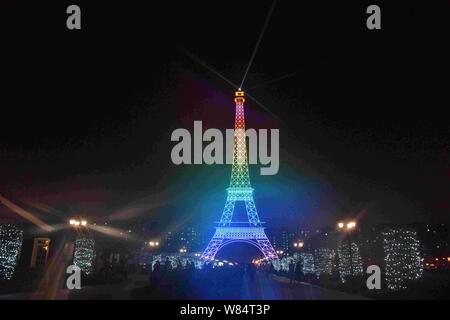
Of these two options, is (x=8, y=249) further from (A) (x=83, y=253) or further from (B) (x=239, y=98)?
(B) (x=239, y=98)

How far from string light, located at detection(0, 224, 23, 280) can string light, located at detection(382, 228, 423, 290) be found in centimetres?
1409

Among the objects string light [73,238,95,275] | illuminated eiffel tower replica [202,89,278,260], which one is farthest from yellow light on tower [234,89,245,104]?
string light [73,238,95,275]

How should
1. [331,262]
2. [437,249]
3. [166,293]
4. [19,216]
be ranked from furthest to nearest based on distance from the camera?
[437,249]
[331,262]
[19,216]
[166,293]

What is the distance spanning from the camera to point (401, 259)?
1561 cm

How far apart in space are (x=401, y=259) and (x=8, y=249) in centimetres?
1475

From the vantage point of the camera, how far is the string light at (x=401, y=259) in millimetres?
15422

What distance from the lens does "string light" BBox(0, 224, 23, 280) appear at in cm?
1664

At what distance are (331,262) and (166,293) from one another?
42.5 feet

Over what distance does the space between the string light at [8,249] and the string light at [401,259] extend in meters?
14.1

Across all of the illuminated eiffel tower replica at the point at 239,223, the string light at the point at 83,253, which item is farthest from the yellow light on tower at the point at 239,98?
the string light at the point at 83,253

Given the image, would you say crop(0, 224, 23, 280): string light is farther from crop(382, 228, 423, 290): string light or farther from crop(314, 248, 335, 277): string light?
crop(314, 248, 335, 277): string light

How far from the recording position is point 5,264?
1677cm
